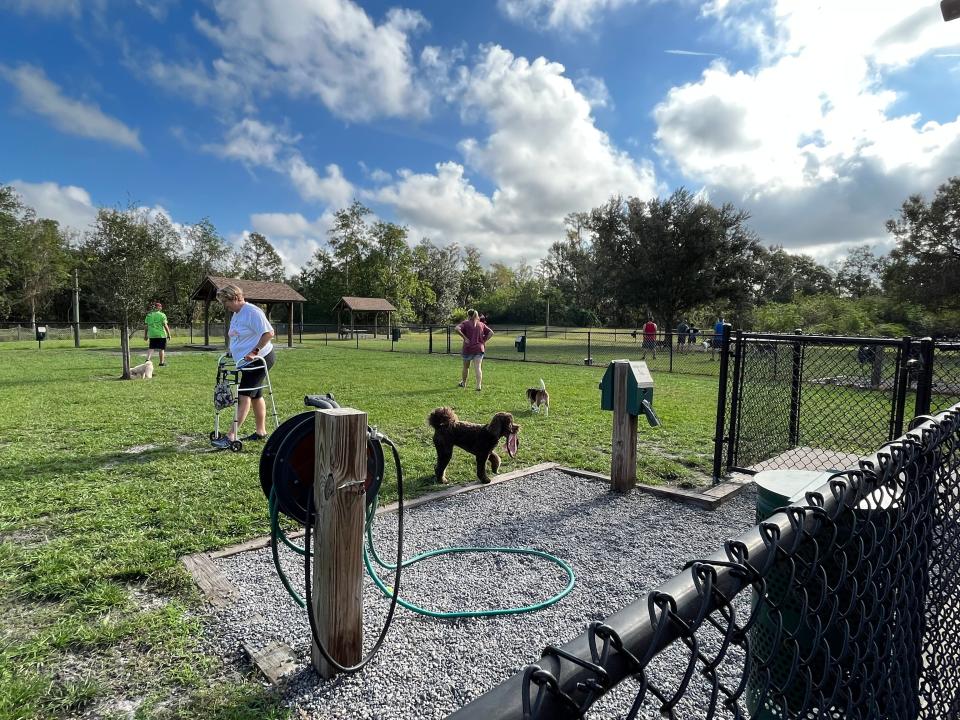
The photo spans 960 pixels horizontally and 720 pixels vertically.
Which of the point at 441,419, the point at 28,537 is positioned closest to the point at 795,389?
the point at 441,419

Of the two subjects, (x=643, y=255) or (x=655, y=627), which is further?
(x=643, y=255)

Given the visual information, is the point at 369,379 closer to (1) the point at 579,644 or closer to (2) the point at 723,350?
(2) the point at 723,350

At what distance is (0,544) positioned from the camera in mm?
→ 3529

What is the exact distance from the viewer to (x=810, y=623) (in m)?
1.64

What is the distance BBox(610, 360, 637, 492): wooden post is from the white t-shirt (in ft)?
12.4

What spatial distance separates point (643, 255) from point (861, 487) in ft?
121

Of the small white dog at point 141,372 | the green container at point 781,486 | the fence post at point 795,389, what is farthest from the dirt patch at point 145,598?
the small white dog at point 141,372

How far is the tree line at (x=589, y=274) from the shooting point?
1750 cm

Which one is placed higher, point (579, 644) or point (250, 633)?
point (579, 644)

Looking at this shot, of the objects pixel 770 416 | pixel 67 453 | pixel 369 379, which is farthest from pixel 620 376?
pixel 369 379

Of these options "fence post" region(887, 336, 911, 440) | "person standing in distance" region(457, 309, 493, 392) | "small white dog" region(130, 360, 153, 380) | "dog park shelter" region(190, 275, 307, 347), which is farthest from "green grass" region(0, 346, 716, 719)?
"dog park shelter" region(190, 275, 307, 347)

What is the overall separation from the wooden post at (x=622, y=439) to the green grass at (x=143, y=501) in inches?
19.8

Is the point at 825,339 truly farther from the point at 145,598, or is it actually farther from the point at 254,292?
the point at 254,292

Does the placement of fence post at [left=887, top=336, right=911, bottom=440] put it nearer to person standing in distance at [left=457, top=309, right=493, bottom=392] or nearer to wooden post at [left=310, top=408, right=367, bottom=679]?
wooden post at [left=310, top=408, right=367, bottom=679]
